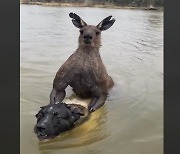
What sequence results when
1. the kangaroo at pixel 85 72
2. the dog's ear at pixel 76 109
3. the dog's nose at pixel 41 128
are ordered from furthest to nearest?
1. the kangaroo at pixel 85 72
2. the dog's ear at pixel 76 109
3. the dog's nose at pixel 41 128

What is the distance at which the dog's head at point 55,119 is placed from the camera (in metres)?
1.44

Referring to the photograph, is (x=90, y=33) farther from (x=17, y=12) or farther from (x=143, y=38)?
(x=143, y=38)

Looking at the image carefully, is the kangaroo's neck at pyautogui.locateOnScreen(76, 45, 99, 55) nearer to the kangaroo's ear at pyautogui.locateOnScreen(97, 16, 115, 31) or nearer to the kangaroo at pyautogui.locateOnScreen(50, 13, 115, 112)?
the kangaroo at pyautogui.locateOnScreen(50, 13, 115, 112)

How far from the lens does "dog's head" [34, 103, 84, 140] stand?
1.44 m

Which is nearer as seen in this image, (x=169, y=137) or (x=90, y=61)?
(x=169, y=137)

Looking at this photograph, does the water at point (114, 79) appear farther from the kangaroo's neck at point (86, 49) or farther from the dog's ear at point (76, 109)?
the kangaroo's neck at point (86, 49)

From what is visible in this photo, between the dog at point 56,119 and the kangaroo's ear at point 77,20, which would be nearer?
the dog at point 56,119

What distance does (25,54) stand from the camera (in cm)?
220

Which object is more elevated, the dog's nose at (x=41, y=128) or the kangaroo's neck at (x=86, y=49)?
the kangaroo's neck at (x=86, y=49)

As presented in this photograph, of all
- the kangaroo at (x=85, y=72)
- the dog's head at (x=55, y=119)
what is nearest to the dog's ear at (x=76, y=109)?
the dog's head at (x=55, y=119)

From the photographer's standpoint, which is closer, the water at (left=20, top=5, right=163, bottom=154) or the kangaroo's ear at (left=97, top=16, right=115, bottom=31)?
the water at (left=20, top=5, right=163, bottom=154)

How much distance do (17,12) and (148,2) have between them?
886 mm

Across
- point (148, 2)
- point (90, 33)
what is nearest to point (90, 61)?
point (90, 33)

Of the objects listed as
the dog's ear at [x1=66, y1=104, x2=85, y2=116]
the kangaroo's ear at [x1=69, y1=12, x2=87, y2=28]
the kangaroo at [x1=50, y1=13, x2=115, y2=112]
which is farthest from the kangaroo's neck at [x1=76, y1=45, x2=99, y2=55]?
the dog's ear at [x1=66, y1=104, x2=85, y2=116]
